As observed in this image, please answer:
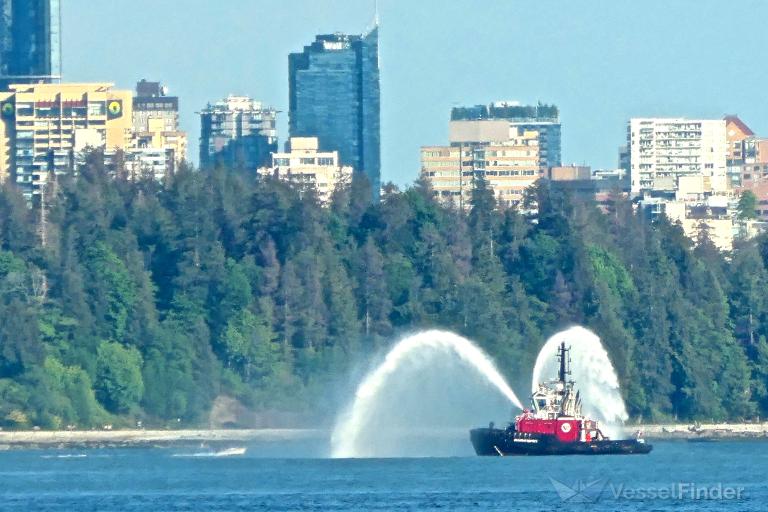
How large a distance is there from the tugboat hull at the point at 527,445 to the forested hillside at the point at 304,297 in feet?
129

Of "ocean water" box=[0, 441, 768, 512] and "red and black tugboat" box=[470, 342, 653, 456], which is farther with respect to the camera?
"red and black tugboat" box=[470, 342, 653, 456]

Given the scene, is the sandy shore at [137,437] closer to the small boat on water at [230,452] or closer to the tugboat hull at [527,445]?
the small boat on water at [230,452]

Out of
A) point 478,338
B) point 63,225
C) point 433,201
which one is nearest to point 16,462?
point 478,338

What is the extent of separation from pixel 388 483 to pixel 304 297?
218ft

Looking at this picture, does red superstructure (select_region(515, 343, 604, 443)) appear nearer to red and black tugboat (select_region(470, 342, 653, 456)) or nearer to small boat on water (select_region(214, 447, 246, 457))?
red and black tugboat (select_region(470, 342, 653, 456))

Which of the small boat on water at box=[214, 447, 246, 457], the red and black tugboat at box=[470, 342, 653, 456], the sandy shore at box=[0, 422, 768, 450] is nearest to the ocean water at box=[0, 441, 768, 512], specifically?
the red and black tugboat at box=[470, 342, 653, 456]

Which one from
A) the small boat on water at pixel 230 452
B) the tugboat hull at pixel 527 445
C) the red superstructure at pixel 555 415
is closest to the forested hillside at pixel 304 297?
the small boat on water at pixel 230 452

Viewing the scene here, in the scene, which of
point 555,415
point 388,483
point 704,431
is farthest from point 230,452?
point 704,431

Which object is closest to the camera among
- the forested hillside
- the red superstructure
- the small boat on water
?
the red superstructure

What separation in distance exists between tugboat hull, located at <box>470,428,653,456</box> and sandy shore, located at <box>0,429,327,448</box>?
34253mm

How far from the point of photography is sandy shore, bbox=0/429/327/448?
14425cm

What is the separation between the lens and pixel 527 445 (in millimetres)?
107375

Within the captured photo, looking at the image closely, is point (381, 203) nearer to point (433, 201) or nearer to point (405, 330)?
point (433, 201)

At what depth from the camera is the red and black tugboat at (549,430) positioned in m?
107
